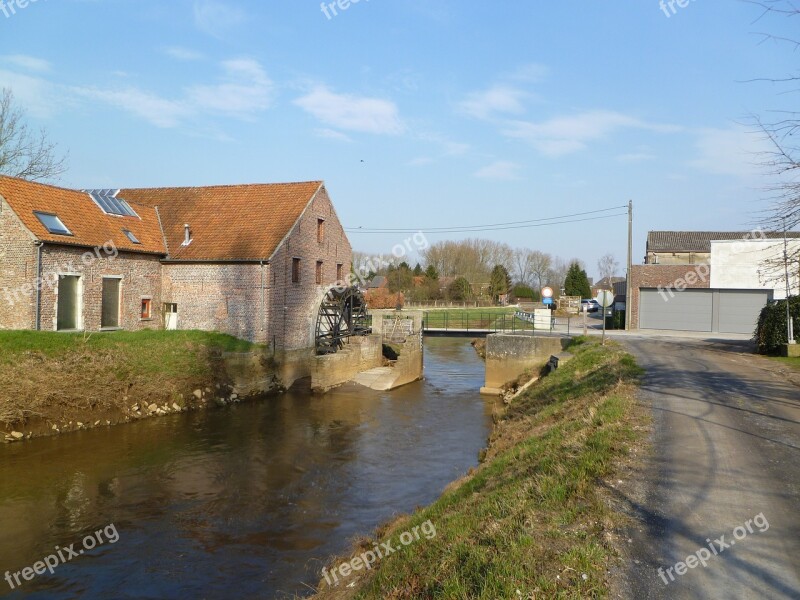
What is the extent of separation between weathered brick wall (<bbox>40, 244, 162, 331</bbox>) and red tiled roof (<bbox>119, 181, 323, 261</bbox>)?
1.48 meters

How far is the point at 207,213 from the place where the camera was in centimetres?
2469

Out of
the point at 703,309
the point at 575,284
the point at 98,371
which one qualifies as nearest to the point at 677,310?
the point at 703,309

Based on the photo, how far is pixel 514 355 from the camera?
77.5 ft

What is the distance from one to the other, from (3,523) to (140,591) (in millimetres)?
3744

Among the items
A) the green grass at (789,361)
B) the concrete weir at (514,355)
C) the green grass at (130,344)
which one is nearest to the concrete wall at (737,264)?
the concrete weir at (514,355)

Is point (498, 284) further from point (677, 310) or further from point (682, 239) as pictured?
point (677, 310)

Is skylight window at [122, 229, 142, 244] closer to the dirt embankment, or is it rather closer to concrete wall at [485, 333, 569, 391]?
the dirt embankment

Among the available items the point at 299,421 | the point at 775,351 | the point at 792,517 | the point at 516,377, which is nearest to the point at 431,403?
the point at 516,377

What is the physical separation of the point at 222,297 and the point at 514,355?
11.8 meters

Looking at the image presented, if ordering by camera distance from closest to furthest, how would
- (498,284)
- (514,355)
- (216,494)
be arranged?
(216,494) → (514,355) → (498,284)

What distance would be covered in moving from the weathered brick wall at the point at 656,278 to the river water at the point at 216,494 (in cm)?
1510

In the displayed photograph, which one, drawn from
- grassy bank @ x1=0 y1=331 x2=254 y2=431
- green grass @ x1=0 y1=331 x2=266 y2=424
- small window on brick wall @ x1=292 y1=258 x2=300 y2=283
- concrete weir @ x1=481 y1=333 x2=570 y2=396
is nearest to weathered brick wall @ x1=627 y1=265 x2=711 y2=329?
concrete weir @ x1=481 y1=333 x2=570 y2=396

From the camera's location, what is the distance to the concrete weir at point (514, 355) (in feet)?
76.5

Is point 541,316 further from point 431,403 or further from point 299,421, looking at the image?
point 299,421
